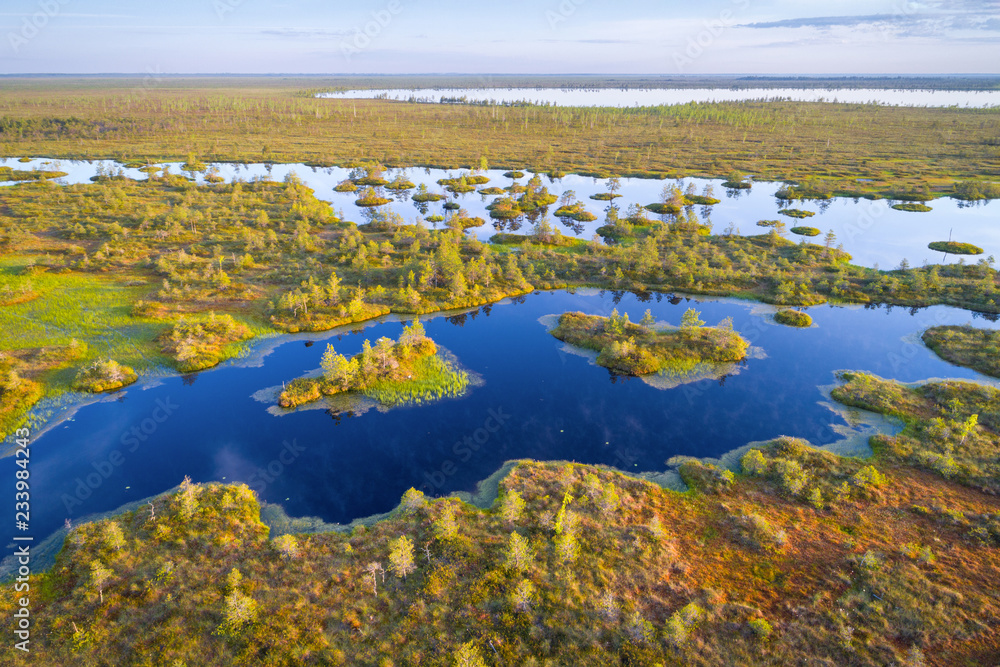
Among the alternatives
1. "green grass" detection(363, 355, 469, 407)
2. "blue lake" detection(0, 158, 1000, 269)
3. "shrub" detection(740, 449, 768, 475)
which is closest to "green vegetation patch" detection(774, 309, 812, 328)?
"blue lake" detection(0, 158, 1000, 269)

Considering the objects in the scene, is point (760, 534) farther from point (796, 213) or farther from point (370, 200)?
point (370, 200)

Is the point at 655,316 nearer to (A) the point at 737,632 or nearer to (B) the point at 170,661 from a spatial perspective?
(A) the point at 737,632

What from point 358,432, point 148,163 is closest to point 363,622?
point 358,432

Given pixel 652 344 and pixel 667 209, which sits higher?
pixel 667 209

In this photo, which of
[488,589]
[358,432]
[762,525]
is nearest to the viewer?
[488,589]

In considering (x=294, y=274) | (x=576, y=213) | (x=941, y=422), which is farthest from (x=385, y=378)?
(x=576, y=213)
